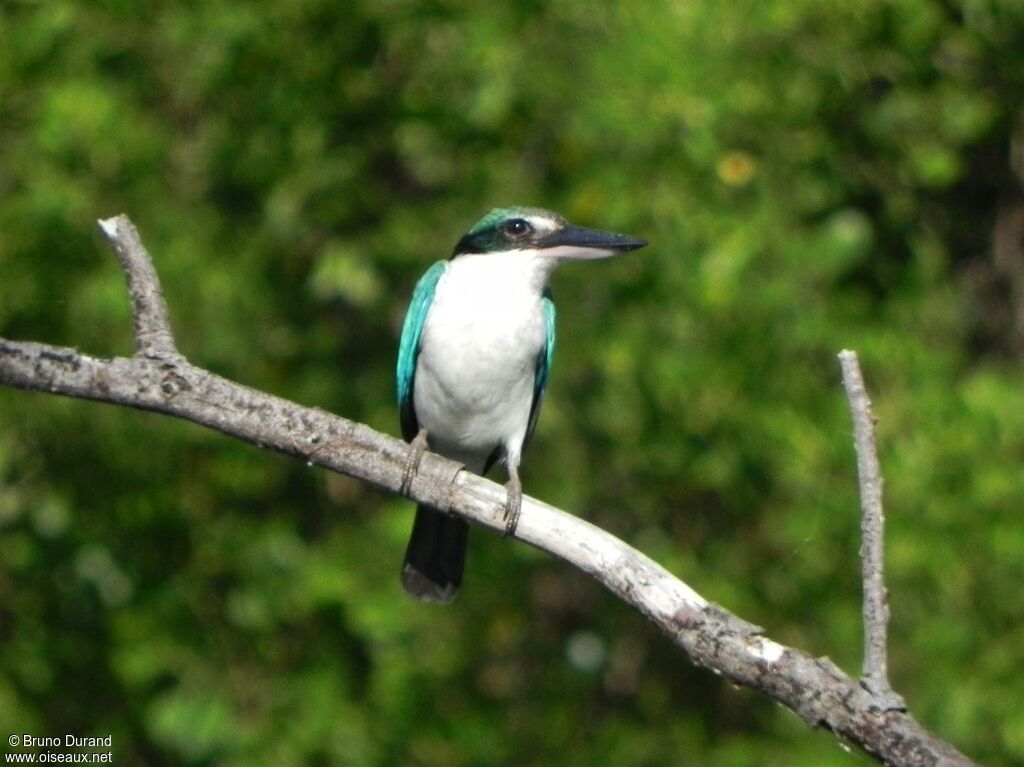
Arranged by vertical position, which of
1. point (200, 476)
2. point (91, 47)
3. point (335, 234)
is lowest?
point (200, 476)

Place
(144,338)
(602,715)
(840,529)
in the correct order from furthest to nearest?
(602,715)
(840,529)
(144,338)

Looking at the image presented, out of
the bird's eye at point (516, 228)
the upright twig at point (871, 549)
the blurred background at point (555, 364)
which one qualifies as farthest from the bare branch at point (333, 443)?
the blurred background at point (555, 364)

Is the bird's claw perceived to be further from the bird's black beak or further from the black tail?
the bird's black beak

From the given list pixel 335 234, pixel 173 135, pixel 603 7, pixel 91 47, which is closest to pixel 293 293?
pixel 335 234

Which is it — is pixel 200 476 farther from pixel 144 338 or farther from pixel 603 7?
A: pixel 144 338

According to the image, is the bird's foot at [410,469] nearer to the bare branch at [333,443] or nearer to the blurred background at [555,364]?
the bare branch at [333,443]

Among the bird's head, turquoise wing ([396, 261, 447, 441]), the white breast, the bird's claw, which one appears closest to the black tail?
the white breast
